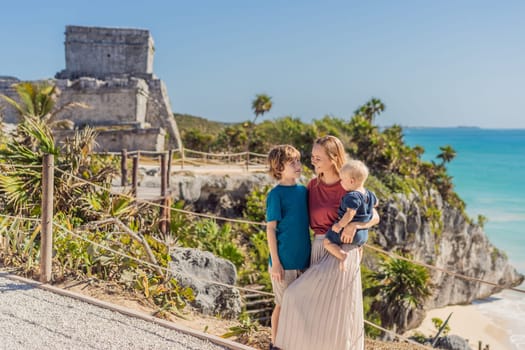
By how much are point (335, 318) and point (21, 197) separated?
4.91 meters

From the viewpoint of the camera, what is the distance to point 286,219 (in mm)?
3289

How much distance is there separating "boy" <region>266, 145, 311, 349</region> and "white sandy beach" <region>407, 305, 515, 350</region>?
16436 mm

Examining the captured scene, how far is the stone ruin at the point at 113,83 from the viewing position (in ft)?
70.2

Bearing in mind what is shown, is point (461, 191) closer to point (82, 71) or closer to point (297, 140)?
point (297, 140)

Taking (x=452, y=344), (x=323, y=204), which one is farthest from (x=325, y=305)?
(x=452, y=344)

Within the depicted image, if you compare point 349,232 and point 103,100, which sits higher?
point 103,100

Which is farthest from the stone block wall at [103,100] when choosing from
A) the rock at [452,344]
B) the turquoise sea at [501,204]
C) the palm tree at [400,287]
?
the turquoise sea at [501,204]

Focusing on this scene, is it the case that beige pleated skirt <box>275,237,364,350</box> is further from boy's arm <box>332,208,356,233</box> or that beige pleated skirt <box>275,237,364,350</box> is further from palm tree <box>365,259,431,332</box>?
palm tree <box>365,259,431,332</box>

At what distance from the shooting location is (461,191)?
6362cm

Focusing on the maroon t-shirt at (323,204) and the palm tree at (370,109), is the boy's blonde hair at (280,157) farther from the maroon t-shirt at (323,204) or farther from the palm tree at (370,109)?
the palm tree at (370,109)

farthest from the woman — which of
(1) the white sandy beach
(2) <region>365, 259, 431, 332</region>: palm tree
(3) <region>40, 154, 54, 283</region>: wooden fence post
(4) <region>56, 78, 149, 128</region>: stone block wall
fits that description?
(4) <region>56, 78, 149, 128</region>: stone block wall

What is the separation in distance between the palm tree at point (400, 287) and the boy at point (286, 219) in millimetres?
11513

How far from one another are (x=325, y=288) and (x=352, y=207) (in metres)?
0.60

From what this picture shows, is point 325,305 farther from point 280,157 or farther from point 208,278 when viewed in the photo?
point 208,278
